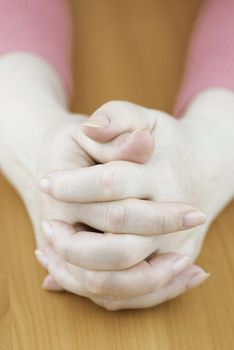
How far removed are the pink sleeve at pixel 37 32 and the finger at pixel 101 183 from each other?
1.04ft

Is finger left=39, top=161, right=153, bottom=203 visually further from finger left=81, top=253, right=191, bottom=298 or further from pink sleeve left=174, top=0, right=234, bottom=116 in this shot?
pink sleeve left=174, top=0, right=234, bottom=116

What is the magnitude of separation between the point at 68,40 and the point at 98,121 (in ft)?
1.30

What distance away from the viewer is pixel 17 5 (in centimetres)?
90

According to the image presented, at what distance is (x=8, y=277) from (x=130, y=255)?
7.0 inches

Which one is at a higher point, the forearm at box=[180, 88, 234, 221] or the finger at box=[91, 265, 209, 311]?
the forearm at box=[180, 88, 234, 221]

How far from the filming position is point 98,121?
23.8 inches

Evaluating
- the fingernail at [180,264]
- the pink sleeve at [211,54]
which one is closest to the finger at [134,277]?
the fingernail at [180,264]

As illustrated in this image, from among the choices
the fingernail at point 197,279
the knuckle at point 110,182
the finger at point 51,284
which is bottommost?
the finger at point 51,284

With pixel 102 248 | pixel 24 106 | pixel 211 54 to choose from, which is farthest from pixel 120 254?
pixel 211 54

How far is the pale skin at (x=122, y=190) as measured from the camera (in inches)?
23.3

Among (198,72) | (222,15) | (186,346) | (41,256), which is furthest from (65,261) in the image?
(222,15)

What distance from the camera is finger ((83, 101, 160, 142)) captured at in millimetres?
604

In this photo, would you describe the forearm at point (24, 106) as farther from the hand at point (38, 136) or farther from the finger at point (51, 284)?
the finger at point (51, 284)

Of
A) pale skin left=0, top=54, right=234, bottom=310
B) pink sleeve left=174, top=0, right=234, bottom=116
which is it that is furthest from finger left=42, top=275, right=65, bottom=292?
pink sleeve left=174, top=0, right=234, bottom=116
